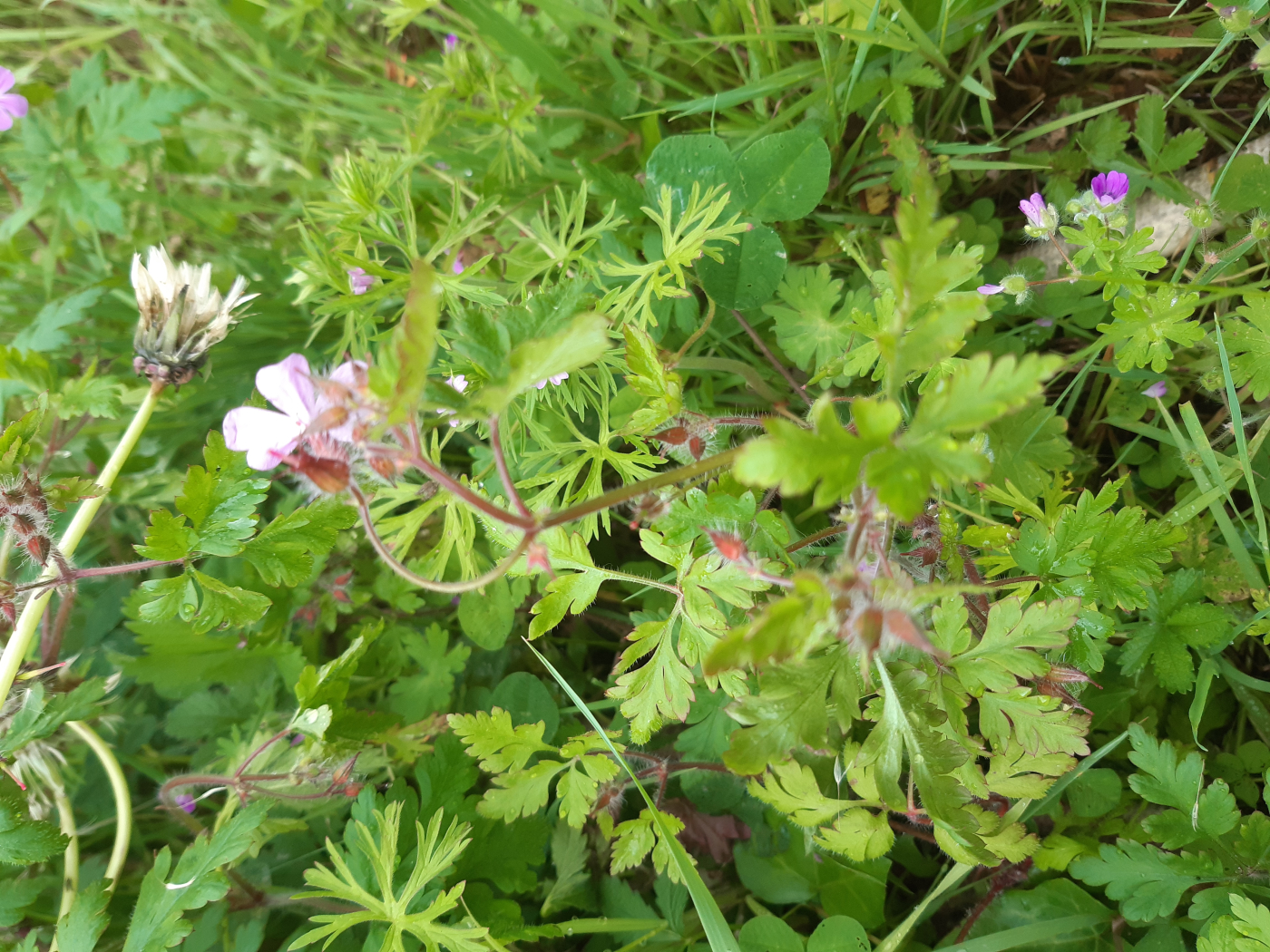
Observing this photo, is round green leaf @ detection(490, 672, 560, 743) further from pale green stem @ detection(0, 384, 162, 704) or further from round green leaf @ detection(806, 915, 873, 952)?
pale green stem @ detection(0, 384, 162, 704)

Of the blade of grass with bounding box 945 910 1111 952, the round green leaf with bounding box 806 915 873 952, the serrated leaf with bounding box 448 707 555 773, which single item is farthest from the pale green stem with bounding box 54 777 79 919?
the blade of grass with bounding box 945 910 1111 952

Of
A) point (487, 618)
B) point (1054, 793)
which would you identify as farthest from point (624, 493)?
point (1054, 793)

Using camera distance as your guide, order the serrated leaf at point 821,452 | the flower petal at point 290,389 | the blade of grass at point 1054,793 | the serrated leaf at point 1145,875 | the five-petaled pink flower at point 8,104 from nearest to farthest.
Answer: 1. the serrated leaf at point 821,452
2. the flower petal at point 290,389
3. the serrated leaf at point 1145,875
4. the blade of grass at point 1054,793
5. the five-petaled pink flower at point 8,104

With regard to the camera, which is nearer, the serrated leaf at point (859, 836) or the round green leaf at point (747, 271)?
the serrated leaf at point (859, 836)

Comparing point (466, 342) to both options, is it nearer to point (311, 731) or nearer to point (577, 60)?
point (311, 731)

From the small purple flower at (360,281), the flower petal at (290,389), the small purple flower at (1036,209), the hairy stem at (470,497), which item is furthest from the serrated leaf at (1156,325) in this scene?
the small purple flower at (360,281)

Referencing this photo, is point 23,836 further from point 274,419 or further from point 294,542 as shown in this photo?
point 274,419

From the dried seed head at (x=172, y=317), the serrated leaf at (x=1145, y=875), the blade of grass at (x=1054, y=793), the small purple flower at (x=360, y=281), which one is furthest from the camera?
the small purple flower at (x=360, y=281)

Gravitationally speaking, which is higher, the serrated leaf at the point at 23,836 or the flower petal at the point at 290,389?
the flower petal at the point at 290,389

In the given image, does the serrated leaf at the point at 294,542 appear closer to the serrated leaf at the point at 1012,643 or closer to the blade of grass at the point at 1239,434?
the serrated leaf at the point at 1012,643
